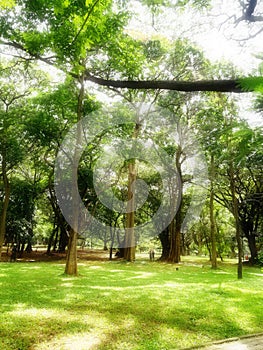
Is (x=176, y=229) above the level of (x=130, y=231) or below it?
above

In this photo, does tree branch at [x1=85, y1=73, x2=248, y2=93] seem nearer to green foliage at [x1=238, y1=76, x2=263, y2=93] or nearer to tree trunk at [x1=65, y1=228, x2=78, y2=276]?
green foliage at [x1=238, y1=76, x2=263, y2=93]

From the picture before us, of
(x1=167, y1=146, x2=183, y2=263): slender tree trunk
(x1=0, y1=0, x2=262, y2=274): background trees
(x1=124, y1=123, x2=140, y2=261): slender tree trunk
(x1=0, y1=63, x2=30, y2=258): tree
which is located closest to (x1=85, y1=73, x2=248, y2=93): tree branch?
(x1=0, y1=0, x2=262, y2=274): background trees

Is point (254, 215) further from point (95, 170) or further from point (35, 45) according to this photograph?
point (35, 45)

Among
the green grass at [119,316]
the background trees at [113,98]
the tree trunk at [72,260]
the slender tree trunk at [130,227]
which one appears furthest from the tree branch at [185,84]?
the slender tree trunk at [130,227]

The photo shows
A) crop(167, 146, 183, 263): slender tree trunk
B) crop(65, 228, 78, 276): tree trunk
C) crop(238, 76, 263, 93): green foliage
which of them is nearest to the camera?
crop(238, 76, 263, 93): green foliage

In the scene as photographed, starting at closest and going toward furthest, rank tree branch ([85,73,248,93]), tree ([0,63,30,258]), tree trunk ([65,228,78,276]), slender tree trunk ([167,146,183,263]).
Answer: tree branch ([85,73,248,93])
tree trunk ([65,228,78,276])
tree ([0,63,30,258])
slender tree trunk ([167,146,183,263])

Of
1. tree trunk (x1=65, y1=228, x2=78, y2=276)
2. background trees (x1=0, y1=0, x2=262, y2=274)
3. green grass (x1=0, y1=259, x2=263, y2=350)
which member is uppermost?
background trees (x1=0, y1=0, x2=262, y2=274)

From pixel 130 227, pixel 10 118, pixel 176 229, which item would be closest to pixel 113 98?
pixel 10 118

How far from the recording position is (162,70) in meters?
21.8

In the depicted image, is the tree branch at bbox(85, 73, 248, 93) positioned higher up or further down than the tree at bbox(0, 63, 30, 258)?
further down

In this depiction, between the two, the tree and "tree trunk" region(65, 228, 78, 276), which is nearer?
"tree trunk" region(65, 228, 78, 276)

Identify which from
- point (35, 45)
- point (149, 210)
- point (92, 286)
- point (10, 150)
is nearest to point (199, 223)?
point (149, 210)

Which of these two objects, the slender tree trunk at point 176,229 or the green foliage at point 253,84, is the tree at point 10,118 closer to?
the slender tree trunk at point 176,229

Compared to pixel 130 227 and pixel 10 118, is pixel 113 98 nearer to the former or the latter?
pixel 10 118
